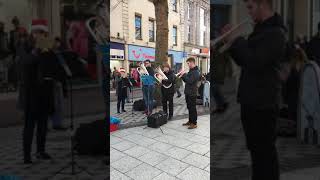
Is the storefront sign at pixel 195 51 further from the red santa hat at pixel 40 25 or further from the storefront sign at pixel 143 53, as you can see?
the red santa hat at pixel 40 25

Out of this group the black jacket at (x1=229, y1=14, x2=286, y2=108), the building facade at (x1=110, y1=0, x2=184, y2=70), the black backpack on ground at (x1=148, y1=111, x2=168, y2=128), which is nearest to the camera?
the black jacket at (x1=229, y1=14, x2=286, y2=108)

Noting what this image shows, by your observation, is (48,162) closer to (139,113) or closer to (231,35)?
(139,113)

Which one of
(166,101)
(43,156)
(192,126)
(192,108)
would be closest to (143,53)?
(166,101)

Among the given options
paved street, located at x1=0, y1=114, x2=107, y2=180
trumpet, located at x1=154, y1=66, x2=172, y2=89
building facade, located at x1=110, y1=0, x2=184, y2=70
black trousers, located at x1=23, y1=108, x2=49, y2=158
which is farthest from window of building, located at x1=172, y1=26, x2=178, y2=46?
black trousers, located at x1=23, y1=108, x2=49, y2=158

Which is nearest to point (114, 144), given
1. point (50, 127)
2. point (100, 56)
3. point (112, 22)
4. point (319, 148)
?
point (50, 127)

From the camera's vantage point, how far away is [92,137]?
161cm

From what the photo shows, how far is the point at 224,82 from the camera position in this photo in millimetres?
1458

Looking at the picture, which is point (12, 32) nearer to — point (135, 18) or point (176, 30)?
point (135, 18)

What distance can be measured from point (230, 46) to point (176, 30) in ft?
0.75

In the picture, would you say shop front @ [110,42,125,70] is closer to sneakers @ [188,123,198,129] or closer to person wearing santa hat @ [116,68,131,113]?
person wearing santa hat @ [116,68,131,113]

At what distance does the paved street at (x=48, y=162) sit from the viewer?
158 cm

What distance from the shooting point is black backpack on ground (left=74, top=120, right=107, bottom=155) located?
159 cm

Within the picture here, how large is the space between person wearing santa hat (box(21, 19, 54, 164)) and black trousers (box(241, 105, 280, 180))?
0.84 meters

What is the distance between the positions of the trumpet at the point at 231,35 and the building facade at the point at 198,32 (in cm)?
4
